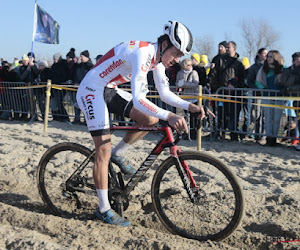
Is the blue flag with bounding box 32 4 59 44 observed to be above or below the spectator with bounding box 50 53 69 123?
above

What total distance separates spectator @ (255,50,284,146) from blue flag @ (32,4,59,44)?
880 cm

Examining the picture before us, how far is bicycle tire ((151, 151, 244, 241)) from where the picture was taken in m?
3.92

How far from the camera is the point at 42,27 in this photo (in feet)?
49.4

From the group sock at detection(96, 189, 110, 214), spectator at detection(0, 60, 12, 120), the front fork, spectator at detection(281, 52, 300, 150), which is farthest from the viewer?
spectator at detection(0, 60, 12, 120)

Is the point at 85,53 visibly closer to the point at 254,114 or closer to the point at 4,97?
the point at 4,97

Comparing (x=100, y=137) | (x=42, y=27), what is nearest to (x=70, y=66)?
(x=42, y=27)

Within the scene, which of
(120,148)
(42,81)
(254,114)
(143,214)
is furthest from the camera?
(42,81)

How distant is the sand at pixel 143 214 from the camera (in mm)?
3795

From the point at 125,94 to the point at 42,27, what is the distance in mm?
11653

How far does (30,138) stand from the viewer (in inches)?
372

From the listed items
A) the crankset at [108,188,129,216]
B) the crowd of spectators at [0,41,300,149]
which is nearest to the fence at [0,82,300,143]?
the crowd of spectators at [0,41,300,149]

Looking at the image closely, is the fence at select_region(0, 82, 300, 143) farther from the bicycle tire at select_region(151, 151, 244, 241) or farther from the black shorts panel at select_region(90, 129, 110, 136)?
the black shorts panel at select_region(90, 129, 110, 136)

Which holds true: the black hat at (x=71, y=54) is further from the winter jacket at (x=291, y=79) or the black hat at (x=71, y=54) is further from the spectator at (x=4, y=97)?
the winter jacket at (x=291, y=79)

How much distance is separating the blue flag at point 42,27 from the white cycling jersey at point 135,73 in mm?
11466
